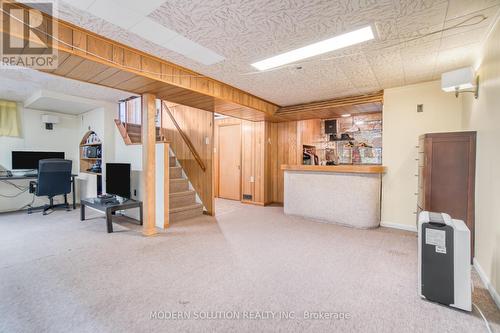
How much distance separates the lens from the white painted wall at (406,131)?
367cm

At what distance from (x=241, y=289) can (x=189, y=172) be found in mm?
3584

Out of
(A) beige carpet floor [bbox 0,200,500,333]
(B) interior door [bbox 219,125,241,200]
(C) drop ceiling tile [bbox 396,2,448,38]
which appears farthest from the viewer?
(B) interior door [bbox 219,125,241,200]

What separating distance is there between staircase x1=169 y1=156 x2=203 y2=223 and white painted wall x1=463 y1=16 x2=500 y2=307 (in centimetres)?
427

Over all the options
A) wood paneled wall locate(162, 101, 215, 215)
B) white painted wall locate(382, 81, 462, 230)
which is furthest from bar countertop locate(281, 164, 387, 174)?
wood paneled wall locate(162, 101, 215, 215)

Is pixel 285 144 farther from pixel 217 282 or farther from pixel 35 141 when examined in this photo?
pixel 35 141

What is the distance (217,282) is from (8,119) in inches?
244

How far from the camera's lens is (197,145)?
203 inches

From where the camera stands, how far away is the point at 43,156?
5.61m

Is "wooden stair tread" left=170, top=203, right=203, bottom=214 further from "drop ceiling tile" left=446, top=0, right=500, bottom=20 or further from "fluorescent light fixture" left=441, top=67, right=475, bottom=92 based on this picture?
"drop ceiling tile" left=446, top=0, right=500, bottom=20

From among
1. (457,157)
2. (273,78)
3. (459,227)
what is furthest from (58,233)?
(457,157)

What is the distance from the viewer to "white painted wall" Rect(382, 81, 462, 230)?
12.1 feet

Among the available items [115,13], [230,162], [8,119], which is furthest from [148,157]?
[8,119]

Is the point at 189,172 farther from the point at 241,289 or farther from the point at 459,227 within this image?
the point at 459,227

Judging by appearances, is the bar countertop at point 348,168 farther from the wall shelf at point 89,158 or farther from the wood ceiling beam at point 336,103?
the wall shelf at point 89,158
